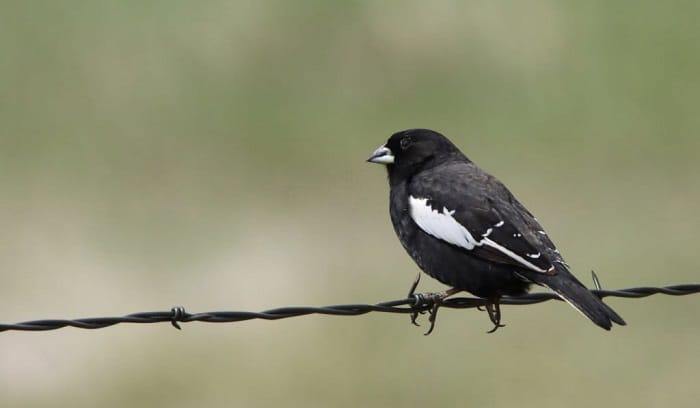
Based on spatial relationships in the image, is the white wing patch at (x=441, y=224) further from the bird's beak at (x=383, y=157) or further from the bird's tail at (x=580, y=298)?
the bird's beak at (x=383, y=157)

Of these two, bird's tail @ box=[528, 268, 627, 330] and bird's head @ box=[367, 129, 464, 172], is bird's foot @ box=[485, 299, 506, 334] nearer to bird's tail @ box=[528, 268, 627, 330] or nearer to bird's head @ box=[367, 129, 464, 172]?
bird's tail @ box=[528, 268, 627, 330]

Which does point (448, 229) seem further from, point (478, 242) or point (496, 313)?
point (496, 313)

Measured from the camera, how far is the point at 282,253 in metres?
18.5

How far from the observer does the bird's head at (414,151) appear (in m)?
9.35

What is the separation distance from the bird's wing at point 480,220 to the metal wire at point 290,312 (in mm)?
247

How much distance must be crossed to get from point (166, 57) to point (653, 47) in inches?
306

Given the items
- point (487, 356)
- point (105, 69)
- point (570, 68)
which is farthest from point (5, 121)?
point (487, 356)

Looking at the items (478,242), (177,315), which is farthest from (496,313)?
(177,315)

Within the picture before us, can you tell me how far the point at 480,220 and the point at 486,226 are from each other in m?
0.06

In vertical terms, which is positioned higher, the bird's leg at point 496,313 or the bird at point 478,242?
the bird at point 478,242

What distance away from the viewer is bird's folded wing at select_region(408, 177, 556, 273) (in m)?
7.69

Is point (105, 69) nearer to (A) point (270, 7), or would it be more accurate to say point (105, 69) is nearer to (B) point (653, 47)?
(A) point (270, 7)

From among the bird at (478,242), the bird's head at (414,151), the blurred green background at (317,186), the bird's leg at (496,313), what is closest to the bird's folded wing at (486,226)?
the bird at (478,242)

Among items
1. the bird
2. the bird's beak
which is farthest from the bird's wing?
the bird's beak
